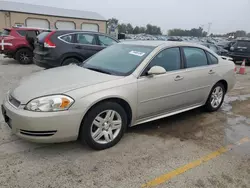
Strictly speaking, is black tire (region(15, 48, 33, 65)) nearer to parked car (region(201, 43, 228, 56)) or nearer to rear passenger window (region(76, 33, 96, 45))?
rear passenger window (region(76, 33, 96, 45))

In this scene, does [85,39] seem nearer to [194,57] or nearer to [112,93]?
[194,57]

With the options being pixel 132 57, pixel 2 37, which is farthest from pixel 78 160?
pixel 2 37

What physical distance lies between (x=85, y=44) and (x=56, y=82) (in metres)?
4.69

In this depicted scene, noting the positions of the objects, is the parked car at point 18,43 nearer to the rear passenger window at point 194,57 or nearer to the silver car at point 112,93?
the silver car at point 112,93

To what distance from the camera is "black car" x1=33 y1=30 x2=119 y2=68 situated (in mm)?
6922

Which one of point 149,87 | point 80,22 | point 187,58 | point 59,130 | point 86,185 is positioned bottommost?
point 86,185

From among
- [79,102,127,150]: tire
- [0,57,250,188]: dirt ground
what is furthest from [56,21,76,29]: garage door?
[79,102,127,150]: tire

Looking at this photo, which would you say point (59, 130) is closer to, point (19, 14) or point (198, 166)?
point (198, 166)

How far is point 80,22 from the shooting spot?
30.2m

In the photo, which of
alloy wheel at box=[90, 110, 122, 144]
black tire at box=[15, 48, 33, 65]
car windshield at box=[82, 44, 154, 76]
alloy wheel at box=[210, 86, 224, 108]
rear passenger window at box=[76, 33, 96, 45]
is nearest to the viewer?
alloy wheel at box=[90, 110, 122, 144]

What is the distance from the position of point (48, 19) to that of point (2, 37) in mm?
19817

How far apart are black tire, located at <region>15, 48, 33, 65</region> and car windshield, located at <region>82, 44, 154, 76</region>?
7.37 m

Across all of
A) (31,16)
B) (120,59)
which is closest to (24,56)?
(120,59)

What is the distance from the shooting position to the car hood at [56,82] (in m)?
2.85
